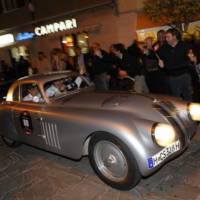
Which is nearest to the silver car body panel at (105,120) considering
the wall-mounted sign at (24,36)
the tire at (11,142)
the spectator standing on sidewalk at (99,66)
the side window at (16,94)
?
the side window at (16,94)

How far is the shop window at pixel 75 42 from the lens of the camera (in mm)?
12925

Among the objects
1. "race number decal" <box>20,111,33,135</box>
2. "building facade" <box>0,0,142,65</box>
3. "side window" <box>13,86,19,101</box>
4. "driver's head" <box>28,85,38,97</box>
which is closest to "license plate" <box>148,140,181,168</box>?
"race number decal" <box>20,111,33,135</box>

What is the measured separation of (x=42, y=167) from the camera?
14.8 ft

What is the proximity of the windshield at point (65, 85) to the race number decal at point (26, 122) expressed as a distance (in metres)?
0.54

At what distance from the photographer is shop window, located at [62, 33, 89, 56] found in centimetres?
1293

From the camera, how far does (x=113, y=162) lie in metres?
3.43

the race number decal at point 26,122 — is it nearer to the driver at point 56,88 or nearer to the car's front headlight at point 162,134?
the driver at point 56,88

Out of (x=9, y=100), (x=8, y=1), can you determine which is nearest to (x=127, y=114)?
(x=9, y=100)

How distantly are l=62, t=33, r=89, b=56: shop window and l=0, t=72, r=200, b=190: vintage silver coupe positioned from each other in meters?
8.24

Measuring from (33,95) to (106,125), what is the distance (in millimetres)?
2148

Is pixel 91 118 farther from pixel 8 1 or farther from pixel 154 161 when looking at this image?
pixel 8 1

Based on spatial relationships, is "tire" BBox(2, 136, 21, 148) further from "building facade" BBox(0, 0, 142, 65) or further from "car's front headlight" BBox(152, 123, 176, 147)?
"building facade" BBox(0, 0, 142, 65)

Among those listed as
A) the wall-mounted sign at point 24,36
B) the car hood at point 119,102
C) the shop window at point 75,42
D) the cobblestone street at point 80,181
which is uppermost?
the wall-mounted sign at point 24,36

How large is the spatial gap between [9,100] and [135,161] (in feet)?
10.5
